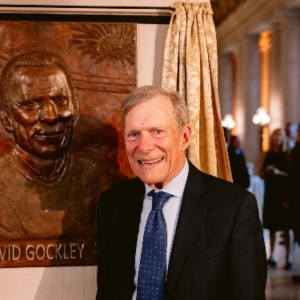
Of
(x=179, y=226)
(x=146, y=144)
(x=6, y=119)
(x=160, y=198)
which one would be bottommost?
(x=179, y=226)

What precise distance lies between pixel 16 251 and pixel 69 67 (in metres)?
1.02

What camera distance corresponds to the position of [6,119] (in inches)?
132

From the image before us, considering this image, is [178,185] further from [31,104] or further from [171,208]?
[31,104]

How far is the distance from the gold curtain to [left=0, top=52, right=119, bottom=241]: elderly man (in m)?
0.51

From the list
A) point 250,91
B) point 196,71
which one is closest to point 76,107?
point 196,71

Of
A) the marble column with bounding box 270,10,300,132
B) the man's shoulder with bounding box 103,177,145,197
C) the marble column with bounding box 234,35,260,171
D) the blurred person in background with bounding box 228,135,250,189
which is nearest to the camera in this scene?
the man's shoulder with bounding box 103,177,145,197

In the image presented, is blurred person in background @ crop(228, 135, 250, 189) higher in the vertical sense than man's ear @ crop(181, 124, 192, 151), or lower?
higher

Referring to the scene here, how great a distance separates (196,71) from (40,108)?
0.84 meters

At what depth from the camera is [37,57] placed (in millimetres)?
3361

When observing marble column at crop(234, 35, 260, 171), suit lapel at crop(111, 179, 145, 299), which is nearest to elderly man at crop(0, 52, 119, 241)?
suit lapel at crop(111, 179, 145, 299)

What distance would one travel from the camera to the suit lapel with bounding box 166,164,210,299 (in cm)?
245

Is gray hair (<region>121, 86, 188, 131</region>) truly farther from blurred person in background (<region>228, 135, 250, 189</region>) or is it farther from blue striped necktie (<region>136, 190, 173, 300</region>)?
blurred person in background (<region>228, 135, 250, 189</region>)

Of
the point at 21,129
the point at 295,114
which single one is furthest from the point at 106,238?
the point at 295,114

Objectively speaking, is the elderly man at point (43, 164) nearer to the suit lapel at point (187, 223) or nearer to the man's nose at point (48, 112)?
the man's nose at point (48, 112)
